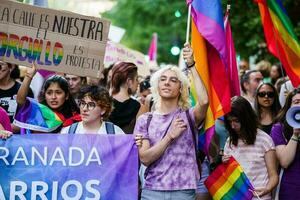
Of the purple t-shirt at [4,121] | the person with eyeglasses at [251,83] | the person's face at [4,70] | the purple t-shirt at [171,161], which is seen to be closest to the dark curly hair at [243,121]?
the purple t-shirt at [171,161]

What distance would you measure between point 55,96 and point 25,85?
19.0 inches

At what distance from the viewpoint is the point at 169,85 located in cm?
707

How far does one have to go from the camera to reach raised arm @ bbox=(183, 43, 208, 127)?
6945 millimetres

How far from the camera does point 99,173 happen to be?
715 cm

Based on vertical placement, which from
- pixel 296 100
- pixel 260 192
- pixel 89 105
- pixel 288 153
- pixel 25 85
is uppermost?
pixel 296 100

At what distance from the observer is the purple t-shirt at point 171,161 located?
6.89 m

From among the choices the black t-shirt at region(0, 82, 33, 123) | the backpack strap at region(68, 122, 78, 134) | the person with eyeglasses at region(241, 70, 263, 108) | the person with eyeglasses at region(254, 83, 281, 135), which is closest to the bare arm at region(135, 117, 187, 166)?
the backpack strap at region(68, 122, 78, 134)

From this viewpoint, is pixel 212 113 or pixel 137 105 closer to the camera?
pixel 212 113

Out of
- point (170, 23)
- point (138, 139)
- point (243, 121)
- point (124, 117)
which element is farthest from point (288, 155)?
point (170, 23)

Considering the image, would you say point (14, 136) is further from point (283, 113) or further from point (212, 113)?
point (283, 113)

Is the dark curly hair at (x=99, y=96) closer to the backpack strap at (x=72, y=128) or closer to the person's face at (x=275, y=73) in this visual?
the backpack strap at (x=72, y=128)

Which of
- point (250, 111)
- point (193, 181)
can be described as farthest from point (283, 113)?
point (193, 181)

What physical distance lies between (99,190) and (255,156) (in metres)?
1.47

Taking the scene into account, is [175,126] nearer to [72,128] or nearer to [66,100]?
[72,128]
